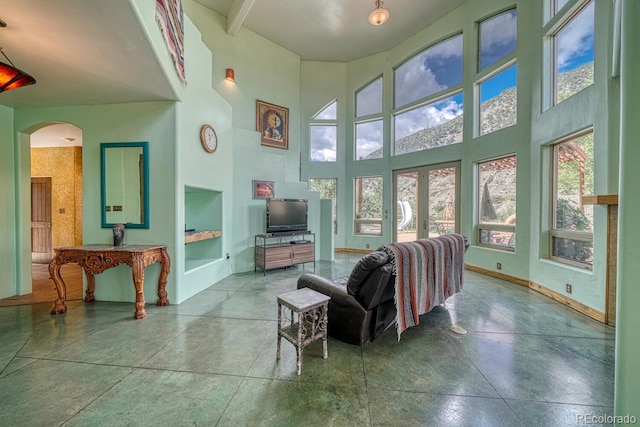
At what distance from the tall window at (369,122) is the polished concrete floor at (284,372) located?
496cm

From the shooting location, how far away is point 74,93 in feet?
10.0

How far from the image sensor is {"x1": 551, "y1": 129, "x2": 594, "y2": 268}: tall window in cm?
326

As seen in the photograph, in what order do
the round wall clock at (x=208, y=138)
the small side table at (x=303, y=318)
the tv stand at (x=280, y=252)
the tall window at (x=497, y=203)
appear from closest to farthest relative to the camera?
the small side table at (x=303, y=318) < the round wall clock at (x=208, y=138) < the tall window at (x=497, y=203) < the tv stand at (x=280, y=252)

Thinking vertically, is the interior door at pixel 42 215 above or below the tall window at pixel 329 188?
below

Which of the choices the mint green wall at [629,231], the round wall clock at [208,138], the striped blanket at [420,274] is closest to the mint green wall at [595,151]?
the striped blanket at [420,274]

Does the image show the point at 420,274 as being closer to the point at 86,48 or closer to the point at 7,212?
the point at 86,48

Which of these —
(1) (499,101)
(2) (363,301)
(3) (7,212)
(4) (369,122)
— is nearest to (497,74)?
(1) (499,101)

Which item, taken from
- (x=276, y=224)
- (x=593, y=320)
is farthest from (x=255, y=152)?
(x=593, y=320)

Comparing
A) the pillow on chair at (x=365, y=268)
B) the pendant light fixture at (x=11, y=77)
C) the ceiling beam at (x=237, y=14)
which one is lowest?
the pillow on chair at (x=365, y=268)

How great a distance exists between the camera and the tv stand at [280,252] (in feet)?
15.7

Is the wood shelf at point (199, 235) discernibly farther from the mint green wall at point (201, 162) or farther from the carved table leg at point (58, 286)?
the carved table leg at point (58, 286)

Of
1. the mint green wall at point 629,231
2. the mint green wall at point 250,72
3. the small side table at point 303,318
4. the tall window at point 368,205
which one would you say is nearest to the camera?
the mint green wall at point 629,231

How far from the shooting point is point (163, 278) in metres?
3.22

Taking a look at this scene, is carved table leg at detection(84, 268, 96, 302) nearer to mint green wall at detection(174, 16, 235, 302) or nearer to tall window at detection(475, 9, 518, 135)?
mint green wall at detection(174, 16, 235, 302)
